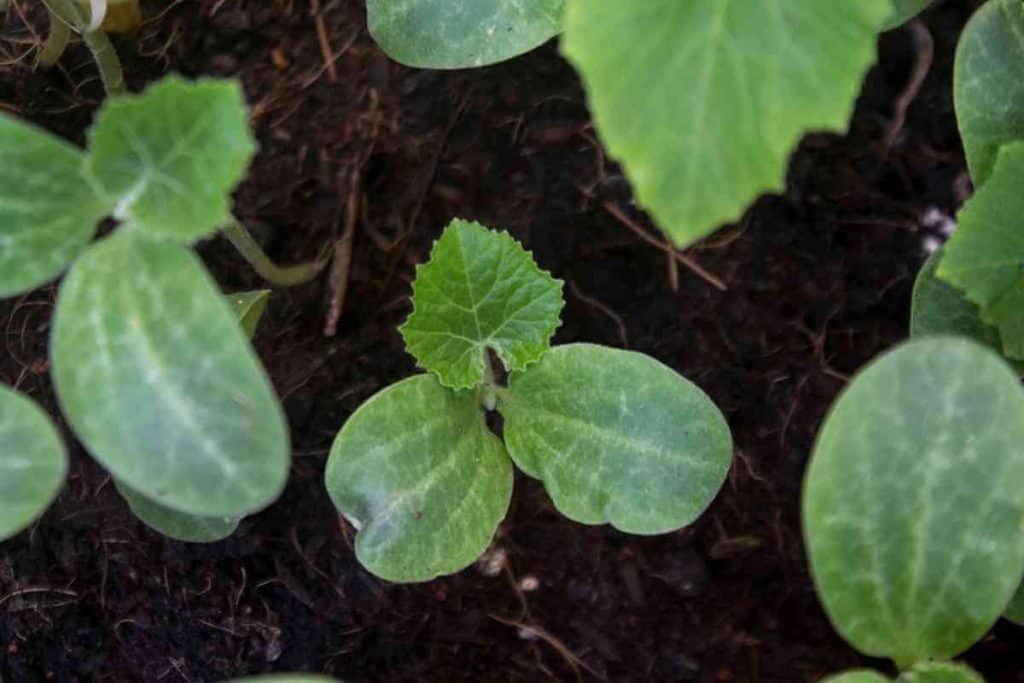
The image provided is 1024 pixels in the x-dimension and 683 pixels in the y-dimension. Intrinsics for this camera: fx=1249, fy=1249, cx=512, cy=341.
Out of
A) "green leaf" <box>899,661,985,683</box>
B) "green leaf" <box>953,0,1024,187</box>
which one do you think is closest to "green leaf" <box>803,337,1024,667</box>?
"green leaf" <box>899,661,985,683</box>

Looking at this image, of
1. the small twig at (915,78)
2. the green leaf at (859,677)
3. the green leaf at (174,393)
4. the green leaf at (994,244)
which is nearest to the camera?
the green leaf at (174,393)

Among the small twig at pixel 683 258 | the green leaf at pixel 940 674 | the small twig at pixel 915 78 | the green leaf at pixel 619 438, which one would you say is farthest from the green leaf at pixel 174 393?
the small twig at pixel 915 78

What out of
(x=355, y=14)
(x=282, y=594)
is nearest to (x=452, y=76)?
(x=355, y=14)

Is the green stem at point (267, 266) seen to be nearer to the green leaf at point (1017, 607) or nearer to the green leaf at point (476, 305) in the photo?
the green leaf at point (476, 305)

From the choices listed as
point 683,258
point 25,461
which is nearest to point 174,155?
point 25,461

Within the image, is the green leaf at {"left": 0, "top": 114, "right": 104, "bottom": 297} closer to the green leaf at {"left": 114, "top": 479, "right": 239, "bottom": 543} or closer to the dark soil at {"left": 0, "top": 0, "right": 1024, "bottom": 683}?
the green leaf at {"left": 114, "top": 479, "right": 239, "bottom": 543}

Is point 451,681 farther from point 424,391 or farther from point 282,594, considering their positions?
point 424,391
